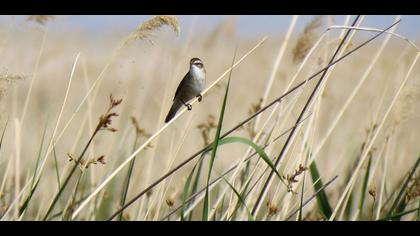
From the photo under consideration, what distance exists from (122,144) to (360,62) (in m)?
3.43

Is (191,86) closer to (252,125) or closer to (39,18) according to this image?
(252,125)

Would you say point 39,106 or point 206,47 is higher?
point 39,106

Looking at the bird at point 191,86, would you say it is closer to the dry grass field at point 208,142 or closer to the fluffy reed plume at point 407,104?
the dry grass field at point 208,142

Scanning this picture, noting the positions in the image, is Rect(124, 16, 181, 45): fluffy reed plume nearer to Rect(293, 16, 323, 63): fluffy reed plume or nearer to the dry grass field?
the dry grass field

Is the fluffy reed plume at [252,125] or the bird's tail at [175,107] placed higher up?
the bird's tail at [175,107]

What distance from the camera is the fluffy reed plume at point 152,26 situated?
2.16 m

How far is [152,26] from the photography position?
86.3 inches

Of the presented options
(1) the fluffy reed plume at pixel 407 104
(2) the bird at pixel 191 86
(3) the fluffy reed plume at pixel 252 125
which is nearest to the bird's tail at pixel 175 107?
(2) the bird at pixel 191 86

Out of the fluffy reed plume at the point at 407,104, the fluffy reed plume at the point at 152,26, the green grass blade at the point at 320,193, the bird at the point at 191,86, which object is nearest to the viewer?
the fluffy reed plume at the point at 152,26

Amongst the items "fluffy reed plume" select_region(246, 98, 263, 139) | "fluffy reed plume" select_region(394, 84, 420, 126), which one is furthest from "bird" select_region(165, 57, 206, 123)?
"fluffy reed plume" select_region(394, 84, 420, 126)
